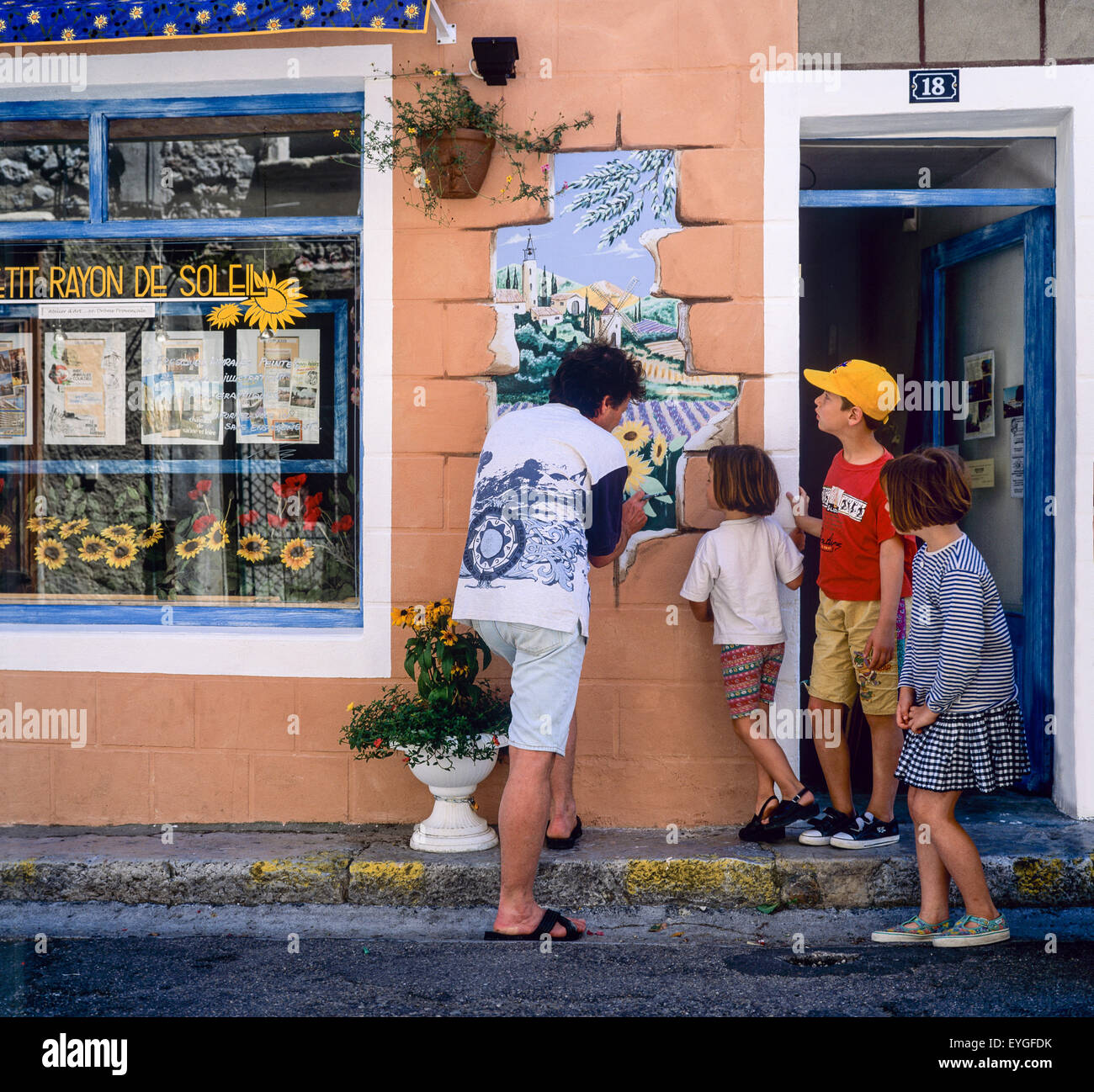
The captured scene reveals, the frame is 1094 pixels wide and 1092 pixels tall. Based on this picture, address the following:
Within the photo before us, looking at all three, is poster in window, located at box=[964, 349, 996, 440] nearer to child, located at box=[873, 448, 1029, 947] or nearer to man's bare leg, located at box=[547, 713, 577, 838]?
child, located at box=[873, 448, 1029, 947]

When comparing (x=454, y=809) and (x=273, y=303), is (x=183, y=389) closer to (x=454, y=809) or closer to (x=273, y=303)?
(x=273, y=303)

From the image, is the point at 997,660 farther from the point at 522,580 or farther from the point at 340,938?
the point at 340,938

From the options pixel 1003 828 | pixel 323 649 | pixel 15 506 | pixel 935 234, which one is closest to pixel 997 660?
pixel 1003 828

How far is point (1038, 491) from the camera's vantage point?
5.15 meters

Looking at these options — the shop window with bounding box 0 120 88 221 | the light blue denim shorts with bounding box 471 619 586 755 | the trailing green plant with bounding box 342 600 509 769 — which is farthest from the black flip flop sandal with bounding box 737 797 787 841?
the shop window with bounding box 0 120 88 221

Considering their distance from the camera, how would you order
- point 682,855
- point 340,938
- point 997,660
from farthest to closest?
1. point 682,855
2. point 340,938
3. point 997,660

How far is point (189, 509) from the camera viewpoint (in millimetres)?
5422

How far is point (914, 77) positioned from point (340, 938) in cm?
404

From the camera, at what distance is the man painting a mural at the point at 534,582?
12.6 ft

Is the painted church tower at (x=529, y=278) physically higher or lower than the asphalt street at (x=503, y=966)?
higher

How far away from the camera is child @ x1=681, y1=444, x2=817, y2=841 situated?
15.0ft

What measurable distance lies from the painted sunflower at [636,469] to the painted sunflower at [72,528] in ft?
8.33

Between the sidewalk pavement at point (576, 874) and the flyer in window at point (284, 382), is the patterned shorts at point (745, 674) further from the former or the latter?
the flyer in window at point (284, 382)

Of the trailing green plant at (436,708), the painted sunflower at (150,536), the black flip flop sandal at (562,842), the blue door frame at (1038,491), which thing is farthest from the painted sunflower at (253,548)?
the blue door frame at (1038,491)
